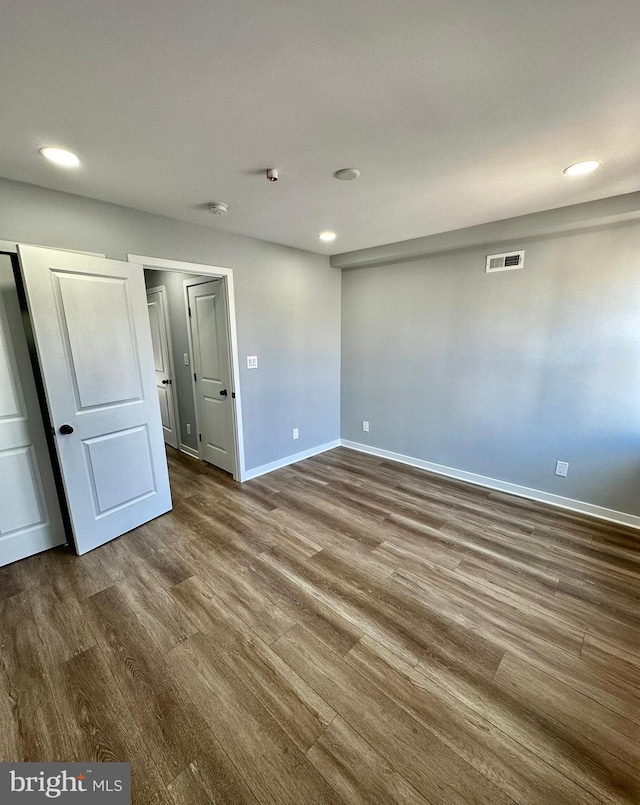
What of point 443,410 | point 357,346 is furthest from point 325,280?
point 443,410

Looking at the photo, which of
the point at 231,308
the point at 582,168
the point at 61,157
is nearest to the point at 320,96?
the point at 61,157

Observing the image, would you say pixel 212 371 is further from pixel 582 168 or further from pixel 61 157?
pixel 582 168

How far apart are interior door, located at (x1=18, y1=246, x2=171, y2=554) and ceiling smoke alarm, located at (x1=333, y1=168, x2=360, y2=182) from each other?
5.37 ft

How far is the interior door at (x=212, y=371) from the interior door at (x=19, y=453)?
5.04 ft

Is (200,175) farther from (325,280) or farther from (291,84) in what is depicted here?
(325,280)

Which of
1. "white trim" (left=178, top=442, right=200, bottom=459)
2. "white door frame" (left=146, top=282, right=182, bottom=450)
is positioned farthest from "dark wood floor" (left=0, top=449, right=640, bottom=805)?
"white door frame" (left=146, top=282, right=182, bottom=450)

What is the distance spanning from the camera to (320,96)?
4.29 feet

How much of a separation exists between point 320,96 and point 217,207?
1312 mm

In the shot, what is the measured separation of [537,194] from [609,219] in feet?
2.05

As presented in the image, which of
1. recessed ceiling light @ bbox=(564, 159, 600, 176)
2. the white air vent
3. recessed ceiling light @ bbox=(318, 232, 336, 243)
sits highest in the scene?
recessed ceiling light @ bbox=(318, 232, 336, 243)

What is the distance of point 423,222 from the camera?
2805mm

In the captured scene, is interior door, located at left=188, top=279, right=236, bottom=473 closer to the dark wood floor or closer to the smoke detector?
the smoke detector

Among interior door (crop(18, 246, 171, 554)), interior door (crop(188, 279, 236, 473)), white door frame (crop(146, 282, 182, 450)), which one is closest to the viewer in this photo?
interior door (crop(18, 246, 171, 554))

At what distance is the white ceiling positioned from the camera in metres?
0.98
